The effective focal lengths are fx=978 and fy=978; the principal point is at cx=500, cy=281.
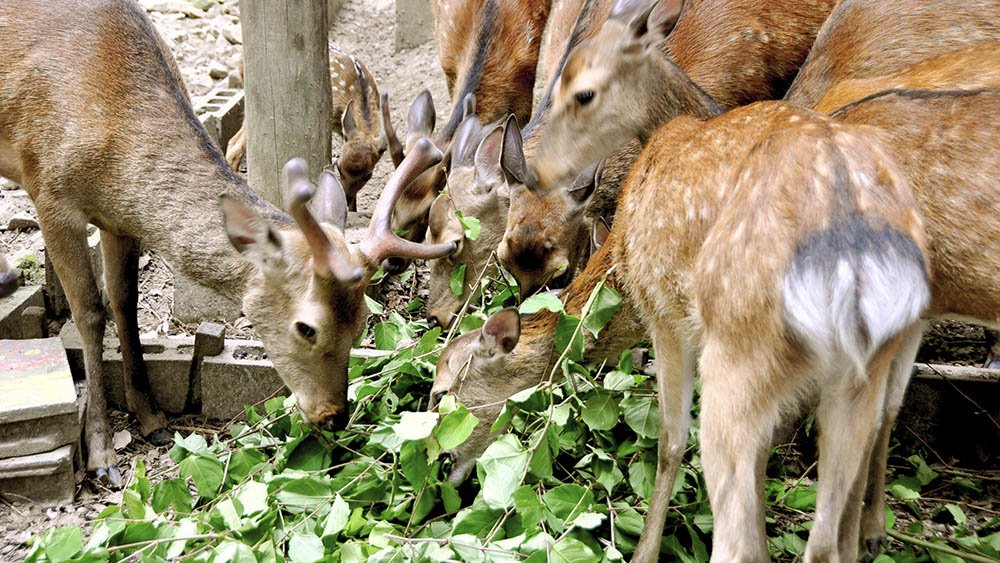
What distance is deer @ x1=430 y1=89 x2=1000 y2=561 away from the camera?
102 inches

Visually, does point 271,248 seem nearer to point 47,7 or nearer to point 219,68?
point 47,7

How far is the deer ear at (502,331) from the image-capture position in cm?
356

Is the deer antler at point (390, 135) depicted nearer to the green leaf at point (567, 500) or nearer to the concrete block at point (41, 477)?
the concrete block at point (41, 477)

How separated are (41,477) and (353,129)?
354cm

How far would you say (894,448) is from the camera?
13.8ft

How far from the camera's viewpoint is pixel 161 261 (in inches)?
229

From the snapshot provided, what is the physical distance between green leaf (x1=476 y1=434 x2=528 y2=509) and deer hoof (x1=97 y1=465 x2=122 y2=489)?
1.73m

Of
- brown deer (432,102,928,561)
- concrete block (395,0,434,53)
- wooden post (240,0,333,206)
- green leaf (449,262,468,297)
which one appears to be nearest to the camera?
brown deer (432,102,928,561)

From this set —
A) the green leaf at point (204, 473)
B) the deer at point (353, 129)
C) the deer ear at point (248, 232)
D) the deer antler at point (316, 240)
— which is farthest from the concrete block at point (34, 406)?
the deer at point (353, 129)

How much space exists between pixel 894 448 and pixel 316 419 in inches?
96.5

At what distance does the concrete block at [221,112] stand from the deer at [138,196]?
2595mm

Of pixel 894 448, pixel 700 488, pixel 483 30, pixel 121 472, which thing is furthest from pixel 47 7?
pixel 894 448

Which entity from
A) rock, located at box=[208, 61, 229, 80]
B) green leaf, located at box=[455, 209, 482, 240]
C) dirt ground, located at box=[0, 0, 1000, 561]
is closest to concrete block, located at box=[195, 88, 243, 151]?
dirt ground, located at box=[0, 0, 1000, 561]

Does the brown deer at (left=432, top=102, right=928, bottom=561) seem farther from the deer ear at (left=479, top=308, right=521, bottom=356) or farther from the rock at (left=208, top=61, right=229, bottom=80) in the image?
the rock at (left=208, top=61, right=229, bottom=80)
